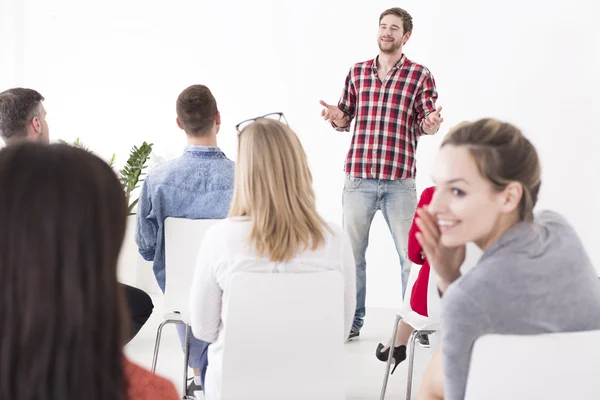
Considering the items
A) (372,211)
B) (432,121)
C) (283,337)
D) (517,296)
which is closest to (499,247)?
(517,296)

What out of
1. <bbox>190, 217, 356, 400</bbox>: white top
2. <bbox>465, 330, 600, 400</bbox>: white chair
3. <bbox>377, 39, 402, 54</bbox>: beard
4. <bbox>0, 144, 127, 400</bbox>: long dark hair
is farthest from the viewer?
<bbox>377, 39, 402, 54</bbox>: beard

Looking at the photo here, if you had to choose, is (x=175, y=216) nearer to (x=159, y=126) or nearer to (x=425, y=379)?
(x=425, y=379)

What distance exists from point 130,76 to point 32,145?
16.8 ft

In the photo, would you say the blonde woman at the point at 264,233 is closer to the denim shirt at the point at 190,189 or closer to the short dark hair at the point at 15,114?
the denim shirt at the point at 190,189

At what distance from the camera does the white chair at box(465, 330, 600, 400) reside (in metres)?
1.24

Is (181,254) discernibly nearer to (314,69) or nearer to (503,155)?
(503,155)

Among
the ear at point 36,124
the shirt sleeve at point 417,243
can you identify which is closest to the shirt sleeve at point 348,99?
the shirt sleeve at point 417,243

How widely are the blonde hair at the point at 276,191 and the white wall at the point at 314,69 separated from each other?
2.89 meters

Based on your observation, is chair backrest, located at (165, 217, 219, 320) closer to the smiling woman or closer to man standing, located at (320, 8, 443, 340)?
the smiling woman

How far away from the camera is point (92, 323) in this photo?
A: 0.97 meters

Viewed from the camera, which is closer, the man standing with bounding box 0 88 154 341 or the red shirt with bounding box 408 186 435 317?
the red shirt with bounding box 408 186 435 317

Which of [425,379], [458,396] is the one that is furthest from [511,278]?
[425,379]

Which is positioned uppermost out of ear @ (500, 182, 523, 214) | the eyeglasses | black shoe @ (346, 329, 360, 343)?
the eyeglasses

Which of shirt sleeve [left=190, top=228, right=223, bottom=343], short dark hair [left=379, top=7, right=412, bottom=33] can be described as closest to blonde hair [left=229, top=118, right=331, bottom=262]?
shirt sleeve [left=190, top=228, right=223, bottom=343]
